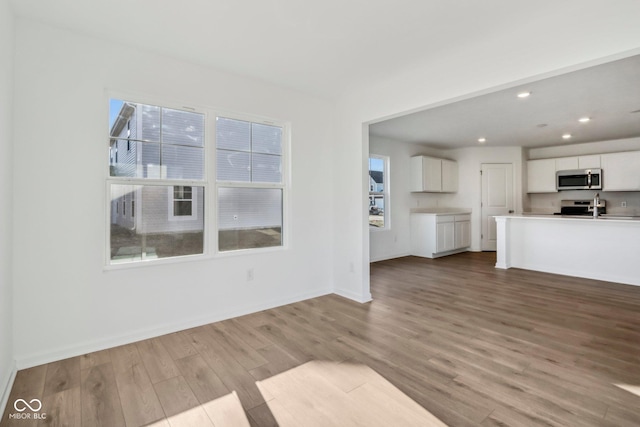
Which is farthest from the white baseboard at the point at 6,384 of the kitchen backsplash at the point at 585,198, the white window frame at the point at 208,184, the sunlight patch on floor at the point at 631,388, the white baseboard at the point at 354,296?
the kitchen backsplash at the point at 585,198

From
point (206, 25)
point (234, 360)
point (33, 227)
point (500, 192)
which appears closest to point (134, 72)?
point (206, 25)

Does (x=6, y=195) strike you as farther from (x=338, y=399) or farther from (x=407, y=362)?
(x=407, y=362)

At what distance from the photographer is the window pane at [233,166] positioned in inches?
125

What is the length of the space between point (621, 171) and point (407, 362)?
667cm

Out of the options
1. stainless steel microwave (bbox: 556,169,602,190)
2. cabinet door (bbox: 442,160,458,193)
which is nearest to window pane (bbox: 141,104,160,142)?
cabinet door (bbox: 442,160,458,193)

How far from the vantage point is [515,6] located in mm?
2092

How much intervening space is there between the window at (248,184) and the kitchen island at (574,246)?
425 cm

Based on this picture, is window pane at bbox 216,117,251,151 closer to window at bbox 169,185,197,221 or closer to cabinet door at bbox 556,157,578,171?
window at bbox 169,185,197,221

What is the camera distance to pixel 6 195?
202 cm

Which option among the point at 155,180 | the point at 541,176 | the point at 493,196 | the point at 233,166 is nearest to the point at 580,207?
the point at 541,176

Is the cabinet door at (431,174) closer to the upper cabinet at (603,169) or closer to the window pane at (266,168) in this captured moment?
the upper cabinet at (603,169)

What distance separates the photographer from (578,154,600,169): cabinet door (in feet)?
20.4

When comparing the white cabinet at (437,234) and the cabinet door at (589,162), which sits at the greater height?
the cabinet door at (589,162)

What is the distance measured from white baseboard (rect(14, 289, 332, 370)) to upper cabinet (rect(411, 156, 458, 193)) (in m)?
4.37
